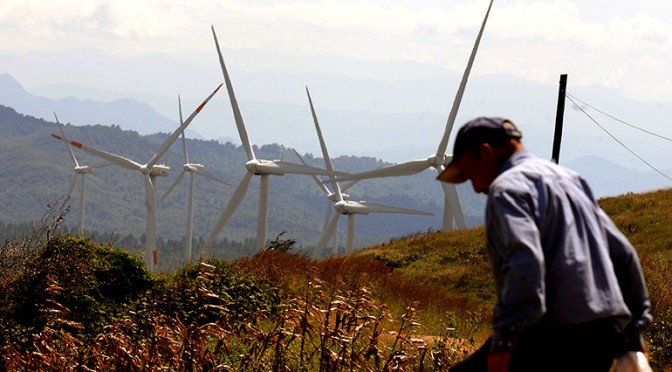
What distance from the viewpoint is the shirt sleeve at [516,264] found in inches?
191

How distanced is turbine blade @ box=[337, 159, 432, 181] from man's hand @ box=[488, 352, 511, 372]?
109 ft

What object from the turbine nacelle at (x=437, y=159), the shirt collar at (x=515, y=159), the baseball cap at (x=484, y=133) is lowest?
the turbine nacelle at (x=437, y=159)

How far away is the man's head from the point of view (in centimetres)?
535

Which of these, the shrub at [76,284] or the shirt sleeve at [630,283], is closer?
the shirt sleeve at [630,283]

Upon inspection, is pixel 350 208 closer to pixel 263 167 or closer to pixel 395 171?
pixel 263 167

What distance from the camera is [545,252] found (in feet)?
16.8

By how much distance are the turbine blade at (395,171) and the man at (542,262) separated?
3309 centimetres

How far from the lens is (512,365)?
A: 17.1ft

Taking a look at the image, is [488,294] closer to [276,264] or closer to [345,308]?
[276,264]

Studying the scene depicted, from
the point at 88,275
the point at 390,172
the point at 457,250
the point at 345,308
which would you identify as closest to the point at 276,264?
the point at 88,275

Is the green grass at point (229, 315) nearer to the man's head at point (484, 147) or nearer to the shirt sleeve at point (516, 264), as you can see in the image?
the man's head at point (484, 147)

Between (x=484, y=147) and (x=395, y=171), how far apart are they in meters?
35.5

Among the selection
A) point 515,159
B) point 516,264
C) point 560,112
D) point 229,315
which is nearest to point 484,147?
point 515,159

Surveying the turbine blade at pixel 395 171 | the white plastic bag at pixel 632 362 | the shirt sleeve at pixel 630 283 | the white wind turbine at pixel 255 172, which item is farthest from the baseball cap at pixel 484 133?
the white wind turbine at pixel 255 172
